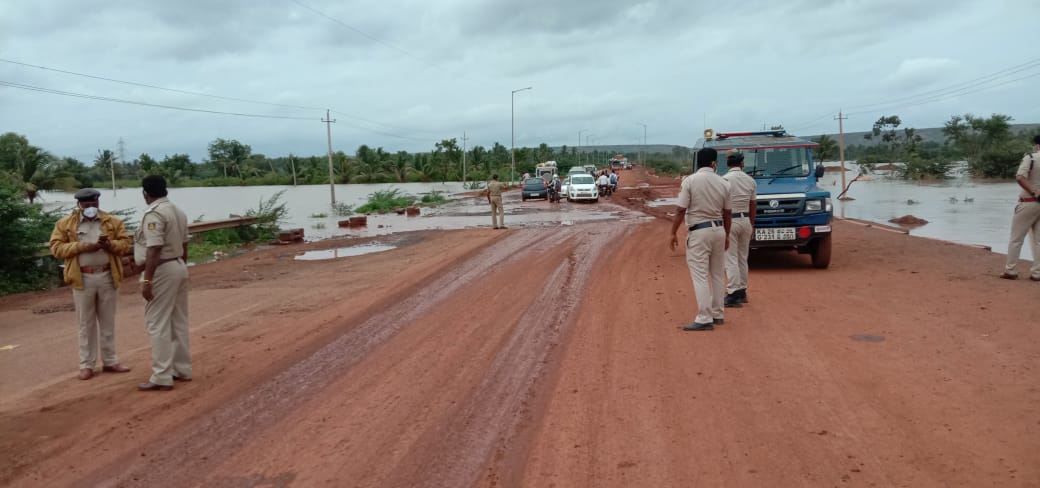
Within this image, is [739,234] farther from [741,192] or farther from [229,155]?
[229,155]

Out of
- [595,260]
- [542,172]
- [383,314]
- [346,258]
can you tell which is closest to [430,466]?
[383,314]

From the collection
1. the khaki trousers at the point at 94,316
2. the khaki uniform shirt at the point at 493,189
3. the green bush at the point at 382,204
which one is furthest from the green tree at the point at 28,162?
the khaki trousers at the point at 94,316

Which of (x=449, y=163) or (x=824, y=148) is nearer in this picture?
(x=824, y=148)

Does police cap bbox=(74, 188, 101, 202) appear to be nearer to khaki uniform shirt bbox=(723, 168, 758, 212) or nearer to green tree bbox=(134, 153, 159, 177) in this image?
khaki uniform shirt bbox=(723, 168, 758, 212)

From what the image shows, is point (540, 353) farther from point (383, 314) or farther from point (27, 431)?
point (27, 431)

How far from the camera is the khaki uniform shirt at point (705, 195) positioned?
7445 mm

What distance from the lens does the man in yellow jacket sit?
249 inches

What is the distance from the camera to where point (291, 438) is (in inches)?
188

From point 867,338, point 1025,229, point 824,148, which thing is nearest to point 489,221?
point 1025,229

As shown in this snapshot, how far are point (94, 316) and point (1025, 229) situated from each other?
1168 cm

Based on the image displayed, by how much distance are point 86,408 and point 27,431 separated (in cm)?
51

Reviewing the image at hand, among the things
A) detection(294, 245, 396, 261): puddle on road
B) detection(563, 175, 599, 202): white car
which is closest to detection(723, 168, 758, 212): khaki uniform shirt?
detection(294, 245, 396, 261): puddle on road

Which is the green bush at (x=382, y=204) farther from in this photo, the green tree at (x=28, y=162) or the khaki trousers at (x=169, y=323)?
the khaki trousers at (x=169, y=323)

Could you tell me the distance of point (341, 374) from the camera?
630cm
